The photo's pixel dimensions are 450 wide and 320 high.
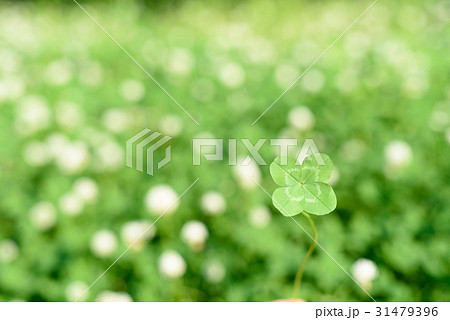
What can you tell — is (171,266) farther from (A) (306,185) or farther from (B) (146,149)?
(B) (146,149)

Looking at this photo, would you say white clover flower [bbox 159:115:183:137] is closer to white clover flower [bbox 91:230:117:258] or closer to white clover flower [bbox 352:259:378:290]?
white clover flower [bbox 91:230:117:258]

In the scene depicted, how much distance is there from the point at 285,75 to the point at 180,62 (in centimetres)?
41

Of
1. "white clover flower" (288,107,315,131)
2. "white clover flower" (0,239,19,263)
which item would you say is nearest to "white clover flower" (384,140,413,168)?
"white clover flower" (288,107,315,131)

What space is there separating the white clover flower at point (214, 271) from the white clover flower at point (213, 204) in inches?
5.4

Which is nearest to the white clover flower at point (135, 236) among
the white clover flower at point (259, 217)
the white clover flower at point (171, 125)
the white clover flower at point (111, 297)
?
the white clover flower at point (111, 297)

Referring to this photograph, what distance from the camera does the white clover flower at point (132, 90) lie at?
1717mm

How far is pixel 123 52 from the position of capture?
7.37 feet

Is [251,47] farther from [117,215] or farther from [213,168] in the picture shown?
[117,215]

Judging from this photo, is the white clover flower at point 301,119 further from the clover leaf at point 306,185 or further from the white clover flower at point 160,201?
the clover leaf at point 306,185

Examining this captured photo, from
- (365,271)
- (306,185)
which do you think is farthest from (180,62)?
(306,185)

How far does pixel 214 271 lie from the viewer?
41.0 inches

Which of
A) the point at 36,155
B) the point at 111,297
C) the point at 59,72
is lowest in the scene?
the point at 111,297

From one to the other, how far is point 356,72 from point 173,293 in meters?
1.07
